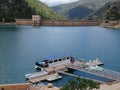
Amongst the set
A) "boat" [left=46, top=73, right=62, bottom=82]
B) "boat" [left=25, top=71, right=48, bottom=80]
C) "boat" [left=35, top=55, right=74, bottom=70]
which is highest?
"boat" [left=35, top=55, right=74, bottom=70]

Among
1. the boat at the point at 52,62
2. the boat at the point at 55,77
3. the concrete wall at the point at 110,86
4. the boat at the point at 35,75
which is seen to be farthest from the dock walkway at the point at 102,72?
the concrete wall at the point at 110,86

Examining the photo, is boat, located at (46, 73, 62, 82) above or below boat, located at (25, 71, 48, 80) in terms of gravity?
below

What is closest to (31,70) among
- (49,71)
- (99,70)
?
(49,71)

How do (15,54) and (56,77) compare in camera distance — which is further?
(15,54)

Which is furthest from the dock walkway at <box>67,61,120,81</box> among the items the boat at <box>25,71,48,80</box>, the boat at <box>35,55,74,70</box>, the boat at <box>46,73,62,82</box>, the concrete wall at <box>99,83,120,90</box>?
the concrete wall at <box>99,83,120,90</box>

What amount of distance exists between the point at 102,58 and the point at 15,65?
32900 mm

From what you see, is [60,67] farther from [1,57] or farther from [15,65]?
[1,57]

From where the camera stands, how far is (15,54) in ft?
393

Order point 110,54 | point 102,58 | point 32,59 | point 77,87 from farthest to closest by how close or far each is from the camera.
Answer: point 110,54
point 102,58
point 32,59
point 77,87

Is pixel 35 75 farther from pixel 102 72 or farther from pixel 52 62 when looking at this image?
pixel 102 72

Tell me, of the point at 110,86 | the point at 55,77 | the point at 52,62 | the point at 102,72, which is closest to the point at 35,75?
the point at 55,77

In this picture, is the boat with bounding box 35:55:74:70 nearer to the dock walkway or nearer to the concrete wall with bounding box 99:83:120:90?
the dock walkway

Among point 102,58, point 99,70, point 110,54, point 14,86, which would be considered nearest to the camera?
point 14,86

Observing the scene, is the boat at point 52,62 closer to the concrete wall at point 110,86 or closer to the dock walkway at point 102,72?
the dock walkway at point 102,72
